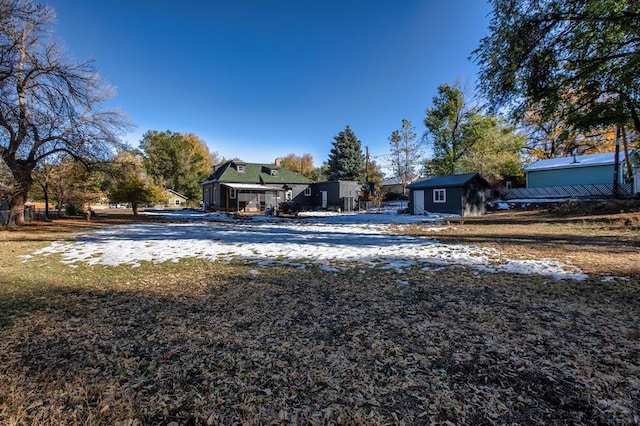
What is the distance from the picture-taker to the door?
77.3 ft

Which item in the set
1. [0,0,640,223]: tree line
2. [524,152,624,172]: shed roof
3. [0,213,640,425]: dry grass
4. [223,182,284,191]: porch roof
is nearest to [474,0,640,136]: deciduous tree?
[0,0,640,223]: tree line

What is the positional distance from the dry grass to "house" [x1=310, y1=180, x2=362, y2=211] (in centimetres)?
2549

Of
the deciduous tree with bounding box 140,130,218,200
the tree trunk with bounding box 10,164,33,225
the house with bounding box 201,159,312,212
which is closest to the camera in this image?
the tree trunk with bounding box 10,164,33,225

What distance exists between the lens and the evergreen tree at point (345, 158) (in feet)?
148

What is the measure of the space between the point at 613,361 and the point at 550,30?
25.6 ft

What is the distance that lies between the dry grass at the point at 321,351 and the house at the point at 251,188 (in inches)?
923

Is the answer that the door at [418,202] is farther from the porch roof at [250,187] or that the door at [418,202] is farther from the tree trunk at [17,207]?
the tree trunk at [17,207]

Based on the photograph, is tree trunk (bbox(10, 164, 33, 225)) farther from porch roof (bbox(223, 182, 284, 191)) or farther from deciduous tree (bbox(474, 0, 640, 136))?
deciduous tree (bbox(474, 0, 640, 136))

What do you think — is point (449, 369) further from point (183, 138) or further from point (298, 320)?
point (183, 138)

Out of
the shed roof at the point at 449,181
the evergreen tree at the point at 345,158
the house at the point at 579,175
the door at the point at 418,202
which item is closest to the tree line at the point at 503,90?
the house at the point at 579,175

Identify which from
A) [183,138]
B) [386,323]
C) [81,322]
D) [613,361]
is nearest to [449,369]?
[386,323]

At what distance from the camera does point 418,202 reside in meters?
23.8

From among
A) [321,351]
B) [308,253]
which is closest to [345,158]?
[308,253]

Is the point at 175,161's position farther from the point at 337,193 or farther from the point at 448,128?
the point at 448,128
